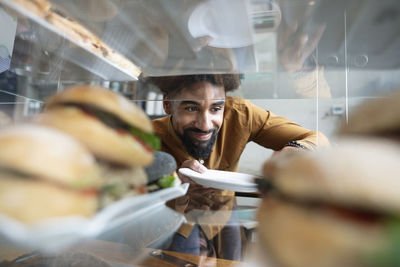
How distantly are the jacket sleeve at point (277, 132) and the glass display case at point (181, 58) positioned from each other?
2cm

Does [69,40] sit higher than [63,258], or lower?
higher

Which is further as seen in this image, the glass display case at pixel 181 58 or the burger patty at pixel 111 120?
the glass display case at pixel 181 58

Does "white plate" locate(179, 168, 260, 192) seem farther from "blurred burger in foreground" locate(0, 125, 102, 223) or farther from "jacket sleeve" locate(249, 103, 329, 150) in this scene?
"blurred burger in foreground" locate(0, 125, 102, 223)

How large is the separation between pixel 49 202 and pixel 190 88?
348 mm

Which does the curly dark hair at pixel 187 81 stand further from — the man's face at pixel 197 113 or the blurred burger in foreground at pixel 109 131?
the blurred burger in foreground at pixel 109 131

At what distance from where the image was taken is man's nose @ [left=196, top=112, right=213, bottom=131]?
588mm

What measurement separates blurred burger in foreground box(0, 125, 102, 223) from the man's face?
0.27 metres

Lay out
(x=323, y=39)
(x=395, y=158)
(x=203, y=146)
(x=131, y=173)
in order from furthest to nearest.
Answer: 1. (x=203, y=146)
2. (x=323, y=39)
3. (x=131, y=173)
4. (x=395, y=158)

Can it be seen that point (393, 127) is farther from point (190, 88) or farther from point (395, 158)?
point (190, 88)

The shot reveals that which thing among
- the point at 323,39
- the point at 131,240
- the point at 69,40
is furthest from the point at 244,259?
the point at 69,40

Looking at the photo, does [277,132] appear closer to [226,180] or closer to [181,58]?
[226,180]

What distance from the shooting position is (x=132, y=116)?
15.6 inches

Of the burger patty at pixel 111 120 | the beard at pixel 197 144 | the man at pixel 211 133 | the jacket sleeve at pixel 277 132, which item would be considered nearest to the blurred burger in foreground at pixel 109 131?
the burger patty at pixel 111 120

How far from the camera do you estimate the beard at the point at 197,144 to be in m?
0.61
